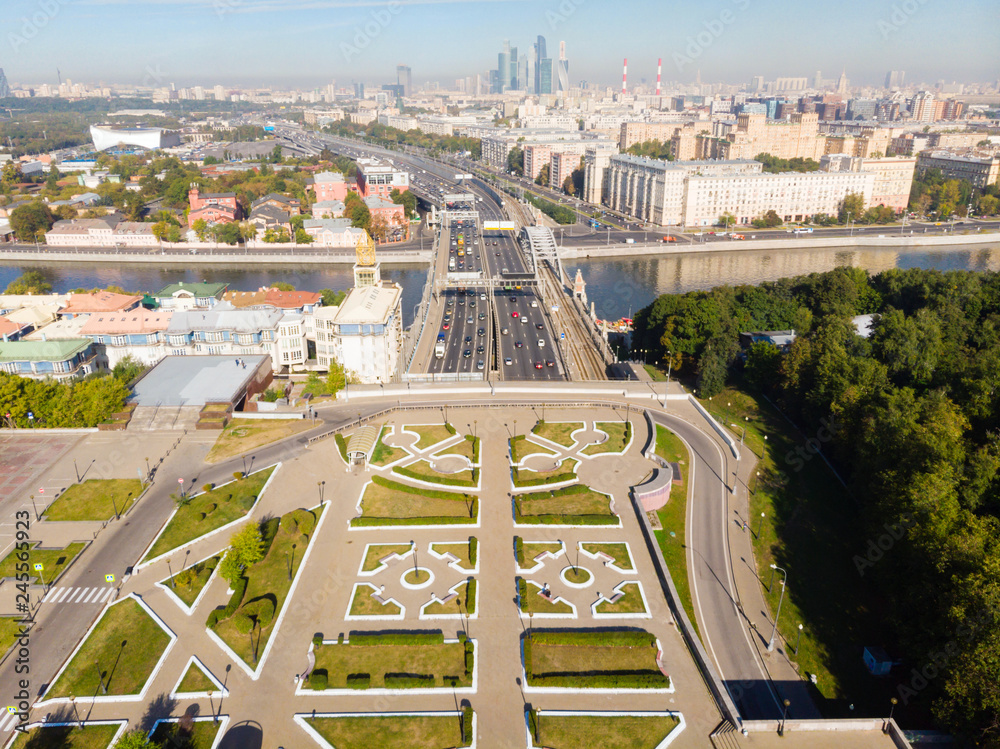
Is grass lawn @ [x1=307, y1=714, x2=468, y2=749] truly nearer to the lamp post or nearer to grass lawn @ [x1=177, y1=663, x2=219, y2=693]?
grass lawn @ [x1=177, y1=663, x2=219, y2=693]

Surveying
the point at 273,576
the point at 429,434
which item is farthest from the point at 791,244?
the point at 273,576

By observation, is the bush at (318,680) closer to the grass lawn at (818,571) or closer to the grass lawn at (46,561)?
the grass lawn at (46,561)

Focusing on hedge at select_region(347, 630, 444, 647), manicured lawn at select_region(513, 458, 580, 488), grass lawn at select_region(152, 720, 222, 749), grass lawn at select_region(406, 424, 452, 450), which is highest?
grass lawn at select_region(406, 424, 452, 450)

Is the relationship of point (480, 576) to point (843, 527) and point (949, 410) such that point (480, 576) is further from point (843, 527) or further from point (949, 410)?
point (949, 410)

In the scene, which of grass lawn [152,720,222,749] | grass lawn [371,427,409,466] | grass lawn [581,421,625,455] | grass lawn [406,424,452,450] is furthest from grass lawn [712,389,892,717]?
grass lawn [152,720,222,749]

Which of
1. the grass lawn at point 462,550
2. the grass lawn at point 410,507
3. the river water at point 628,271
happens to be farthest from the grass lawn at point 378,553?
the river water at point 628,271

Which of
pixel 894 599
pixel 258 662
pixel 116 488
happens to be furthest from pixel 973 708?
pixel 116 488
